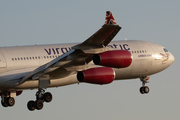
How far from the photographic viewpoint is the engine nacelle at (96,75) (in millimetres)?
34656

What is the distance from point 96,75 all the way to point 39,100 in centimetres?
672

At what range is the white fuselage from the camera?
38281 millimetres

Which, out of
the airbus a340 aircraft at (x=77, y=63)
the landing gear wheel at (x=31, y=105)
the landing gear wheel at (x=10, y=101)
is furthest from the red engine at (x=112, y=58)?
the landing gear wheel at (x=10, y=101)

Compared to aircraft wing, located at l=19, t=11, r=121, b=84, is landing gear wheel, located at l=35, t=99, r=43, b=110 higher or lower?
lower

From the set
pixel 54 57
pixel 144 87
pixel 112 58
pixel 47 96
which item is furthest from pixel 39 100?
pixel 144 87

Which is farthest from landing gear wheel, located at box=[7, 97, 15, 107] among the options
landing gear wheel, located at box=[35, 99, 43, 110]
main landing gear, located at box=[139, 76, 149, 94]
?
main landing gear, located at box=[139, 76, 149, 94]

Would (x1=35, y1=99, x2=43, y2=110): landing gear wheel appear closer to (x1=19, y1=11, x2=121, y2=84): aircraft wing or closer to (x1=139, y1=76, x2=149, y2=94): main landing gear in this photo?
(x1=19, y1=11, x2=121, y2=84): aircraft wing

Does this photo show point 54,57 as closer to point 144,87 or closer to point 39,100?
point 39,100

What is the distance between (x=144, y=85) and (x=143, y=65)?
3.71m

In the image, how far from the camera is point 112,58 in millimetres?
31859

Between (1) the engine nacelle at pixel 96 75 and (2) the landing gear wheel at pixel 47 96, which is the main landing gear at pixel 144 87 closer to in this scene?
(2) the landing gear wheel at pixel 47 96

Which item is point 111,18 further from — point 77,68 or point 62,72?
point 62,72

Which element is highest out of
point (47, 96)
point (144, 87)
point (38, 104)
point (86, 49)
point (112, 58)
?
point (144, 87)

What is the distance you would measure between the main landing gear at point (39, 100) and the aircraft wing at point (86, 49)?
4.16m
